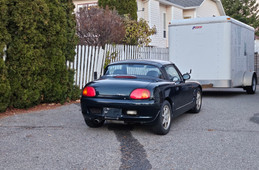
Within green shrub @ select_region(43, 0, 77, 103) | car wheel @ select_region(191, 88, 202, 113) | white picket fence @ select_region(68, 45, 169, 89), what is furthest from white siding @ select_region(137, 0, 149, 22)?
car wheel @ select_region(191, 88, 202, 113)

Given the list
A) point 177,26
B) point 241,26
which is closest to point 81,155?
→ point 177,26

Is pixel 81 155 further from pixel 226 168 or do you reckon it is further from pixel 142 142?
pixel 226 168

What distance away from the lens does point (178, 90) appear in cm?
740

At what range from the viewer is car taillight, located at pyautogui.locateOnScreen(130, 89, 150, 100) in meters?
6.22

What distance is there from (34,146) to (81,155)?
3.34 feet

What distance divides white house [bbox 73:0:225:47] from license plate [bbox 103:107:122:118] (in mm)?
17691

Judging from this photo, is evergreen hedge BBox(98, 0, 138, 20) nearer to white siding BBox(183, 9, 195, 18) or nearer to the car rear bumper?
white siding BBox(183, 9, 195, 18)

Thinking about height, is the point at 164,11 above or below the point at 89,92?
above

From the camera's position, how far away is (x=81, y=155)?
5207 millimetres

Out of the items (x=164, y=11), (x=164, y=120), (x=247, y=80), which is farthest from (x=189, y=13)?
(x=164, y=120)

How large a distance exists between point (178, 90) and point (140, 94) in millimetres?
1439

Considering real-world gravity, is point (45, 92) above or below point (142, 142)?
above

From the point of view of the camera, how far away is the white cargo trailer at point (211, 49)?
12242 mm

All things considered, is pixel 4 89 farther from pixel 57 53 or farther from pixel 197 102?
pixel 197 102
